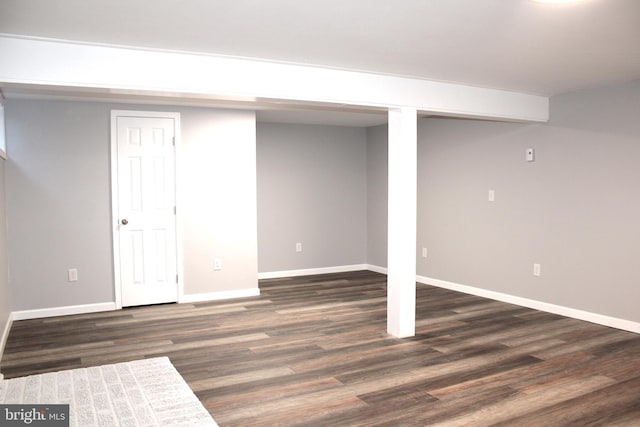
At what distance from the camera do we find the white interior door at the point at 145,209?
5516mm

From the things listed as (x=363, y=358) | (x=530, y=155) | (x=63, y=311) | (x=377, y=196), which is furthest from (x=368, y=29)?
(x=377, y=196)

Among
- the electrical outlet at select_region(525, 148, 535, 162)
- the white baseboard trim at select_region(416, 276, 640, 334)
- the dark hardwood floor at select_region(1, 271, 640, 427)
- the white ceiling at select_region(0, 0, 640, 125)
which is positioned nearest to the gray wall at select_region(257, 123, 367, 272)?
the white baseboard trim at select_region(416, 276, 640, 334)

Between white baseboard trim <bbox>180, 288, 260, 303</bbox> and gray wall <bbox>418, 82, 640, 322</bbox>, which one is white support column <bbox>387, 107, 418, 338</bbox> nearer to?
gray wall <bbox>418, 82, 640, 322</bbox>

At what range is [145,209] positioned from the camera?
18.5 ft

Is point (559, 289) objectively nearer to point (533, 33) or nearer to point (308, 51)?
point (533, 33)

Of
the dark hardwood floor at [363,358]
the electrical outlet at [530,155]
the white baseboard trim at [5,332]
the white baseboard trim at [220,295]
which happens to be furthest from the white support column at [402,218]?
the white baseboard trim at [5,332]

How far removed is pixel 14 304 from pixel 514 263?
5.16 metres

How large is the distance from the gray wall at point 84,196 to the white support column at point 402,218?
7.22 feet

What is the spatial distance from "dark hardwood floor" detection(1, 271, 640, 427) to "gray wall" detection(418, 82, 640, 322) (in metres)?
0.40

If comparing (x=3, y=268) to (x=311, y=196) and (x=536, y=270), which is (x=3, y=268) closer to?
(x=311, y=196)

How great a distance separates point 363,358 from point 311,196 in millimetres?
4020

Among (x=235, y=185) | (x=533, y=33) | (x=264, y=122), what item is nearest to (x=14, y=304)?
(x=235, y=185)

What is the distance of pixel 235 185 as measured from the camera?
6020 mm

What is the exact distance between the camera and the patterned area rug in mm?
2900
